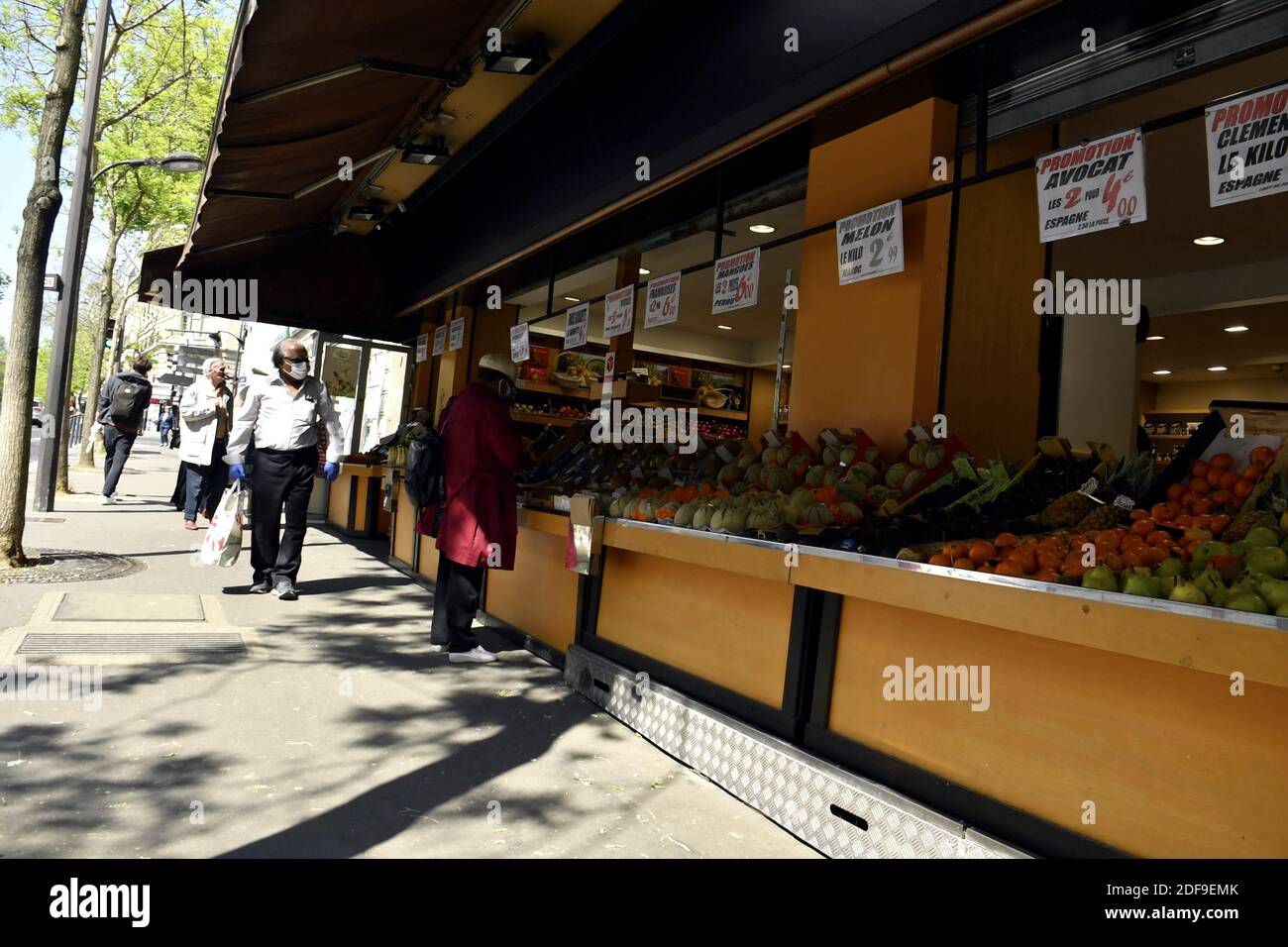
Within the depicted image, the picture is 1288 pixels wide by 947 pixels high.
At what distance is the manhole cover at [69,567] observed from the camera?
673 centimetres

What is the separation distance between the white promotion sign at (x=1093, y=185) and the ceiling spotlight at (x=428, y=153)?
5221 mm

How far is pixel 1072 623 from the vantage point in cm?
247

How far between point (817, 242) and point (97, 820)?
409cm

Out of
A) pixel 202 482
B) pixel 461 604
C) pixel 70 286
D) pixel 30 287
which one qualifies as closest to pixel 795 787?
pixel 461 604

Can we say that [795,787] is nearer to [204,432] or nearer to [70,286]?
[204,432]

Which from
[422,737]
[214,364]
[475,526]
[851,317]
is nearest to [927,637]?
[851,317]


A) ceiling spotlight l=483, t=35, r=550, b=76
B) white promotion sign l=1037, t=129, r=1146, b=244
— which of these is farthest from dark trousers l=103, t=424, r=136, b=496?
white promotion sign l=1037, t=129, r=1146, b=244

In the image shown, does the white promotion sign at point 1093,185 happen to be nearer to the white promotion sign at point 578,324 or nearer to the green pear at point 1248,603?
the green pear at point 1248,603

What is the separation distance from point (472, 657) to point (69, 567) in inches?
152

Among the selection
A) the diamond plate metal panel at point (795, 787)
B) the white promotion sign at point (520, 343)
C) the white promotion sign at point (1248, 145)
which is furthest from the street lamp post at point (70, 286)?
the white promotion sign at point (1248, 145)

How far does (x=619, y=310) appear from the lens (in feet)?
23.2

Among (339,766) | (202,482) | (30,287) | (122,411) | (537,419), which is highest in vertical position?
(30,287)

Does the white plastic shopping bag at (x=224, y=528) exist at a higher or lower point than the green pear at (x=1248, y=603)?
lower

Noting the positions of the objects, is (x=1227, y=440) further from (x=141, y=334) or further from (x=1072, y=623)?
(x=141, y=334)
